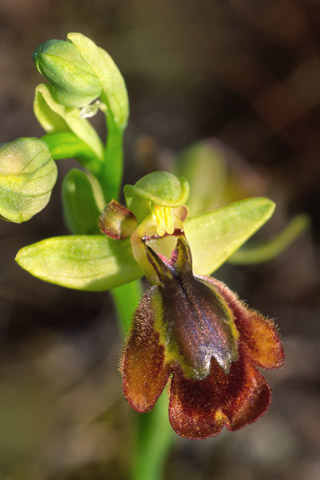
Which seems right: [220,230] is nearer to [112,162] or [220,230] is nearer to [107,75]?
[112,162]

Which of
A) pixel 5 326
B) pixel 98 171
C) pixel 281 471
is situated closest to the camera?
pixel 98 171

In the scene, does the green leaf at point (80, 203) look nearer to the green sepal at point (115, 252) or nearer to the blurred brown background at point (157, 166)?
the green sepal at point (115, 252)

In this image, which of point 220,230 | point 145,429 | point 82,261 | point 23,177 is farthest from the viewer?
point 145,429

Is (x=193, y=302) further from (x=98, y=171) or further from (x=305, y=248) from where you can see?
(x=305, y=248)

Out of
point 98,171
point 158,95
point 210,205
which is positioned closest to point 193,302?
point 98,171

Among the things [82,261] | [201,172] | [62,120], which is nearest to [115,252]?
[82,261]

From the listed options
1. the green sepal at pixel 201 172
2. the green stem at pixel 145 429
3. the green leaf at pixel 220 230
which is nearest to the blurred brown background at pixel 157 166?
the green sepal at pixel 201 172
